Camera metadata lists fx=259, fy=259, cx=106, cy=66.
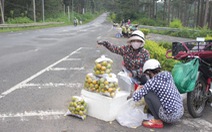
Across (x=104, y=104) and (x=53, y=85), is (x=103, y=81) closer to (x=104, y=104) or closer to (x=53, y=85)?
(x=104, y=104)

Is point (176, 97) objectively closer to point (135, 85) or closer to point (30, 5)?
point (135, 85)

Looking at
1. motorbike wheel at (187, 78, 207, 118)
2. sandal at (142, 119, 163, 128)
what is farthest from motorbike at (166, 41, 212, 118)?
sandal at (142, 119, 163, 128)

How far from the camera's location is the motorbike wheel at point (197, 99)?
4.56 metres

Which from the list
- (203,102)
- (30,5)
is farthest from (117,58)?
(30,5)

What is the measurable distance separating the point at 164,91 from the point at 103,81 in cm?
102

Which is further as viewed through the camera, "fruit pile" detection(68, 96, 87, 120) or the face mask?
the face mask

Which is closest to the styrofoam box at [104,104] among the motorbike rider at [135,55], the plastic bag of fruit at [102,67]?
the plastic bag of fruit at [102,67]

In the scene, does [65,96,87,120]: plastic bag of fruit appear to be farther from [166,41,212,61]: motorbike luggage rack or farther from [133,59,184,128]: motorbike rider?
[166,41,212,61]: motorbike luggage rack

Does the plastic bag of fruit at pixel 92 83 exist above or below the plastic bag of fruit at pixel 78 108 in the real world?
above

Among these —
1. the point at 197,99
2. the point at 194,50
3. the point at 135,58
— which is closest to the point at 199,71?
the point at 194,50

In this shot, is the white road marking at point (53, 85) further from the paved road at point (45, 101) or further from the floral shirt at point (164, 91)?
the floral shirt at point (164, 91)

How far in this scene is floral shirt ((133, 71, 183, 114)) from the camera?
13.5 feet

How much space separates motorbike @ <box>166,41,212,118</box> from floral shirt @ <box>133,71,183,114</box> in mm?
536

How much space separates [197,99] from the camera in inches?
189
